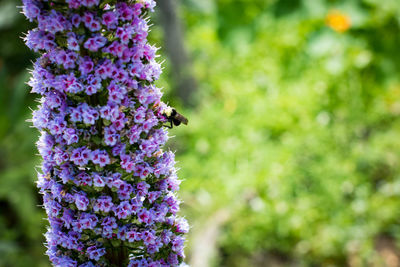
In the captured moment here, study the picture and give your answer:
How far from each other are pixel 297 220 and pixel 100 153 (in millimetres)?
3916

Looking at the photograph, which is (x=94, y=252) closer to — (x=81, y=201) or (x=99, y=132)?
(x=81, y=201)

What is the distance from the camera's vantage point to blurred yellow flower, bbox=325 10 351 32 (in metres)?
7.24

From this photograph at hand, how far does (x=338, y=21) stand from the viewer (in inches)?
287

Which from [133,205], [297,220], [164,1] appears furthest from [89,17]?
[164,1]

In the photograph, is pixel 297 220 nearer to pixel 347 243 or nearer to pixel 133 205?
pixel 347 243

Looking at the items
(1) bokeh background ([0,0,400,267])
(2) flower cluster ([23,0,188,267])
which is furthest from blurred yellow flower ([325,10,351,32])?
(2) flower cluster ([23,0,188,267])

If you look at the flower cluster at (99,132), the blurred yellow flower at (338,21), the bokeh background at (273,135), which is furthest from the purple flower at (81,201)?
the blurred yellow flower at (338,21)

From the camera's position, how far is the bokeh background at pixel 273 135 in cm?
549

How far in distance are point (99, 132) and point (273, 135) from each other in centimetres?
530

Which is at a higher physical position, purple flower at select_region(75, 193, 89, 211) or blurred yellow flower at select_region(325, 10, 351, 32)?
blurred yellow flower at select_region(325, 10, 351, 32)

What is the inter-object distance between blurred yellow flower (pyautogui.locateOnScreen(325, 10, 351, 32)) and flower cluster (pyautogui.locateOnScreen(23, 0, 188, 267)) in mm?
5738

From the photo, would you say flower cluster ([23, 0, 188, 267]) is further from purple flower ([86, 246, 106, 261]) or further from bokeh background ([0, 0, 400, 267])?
bokeh background ([0, 0, 400, 267])

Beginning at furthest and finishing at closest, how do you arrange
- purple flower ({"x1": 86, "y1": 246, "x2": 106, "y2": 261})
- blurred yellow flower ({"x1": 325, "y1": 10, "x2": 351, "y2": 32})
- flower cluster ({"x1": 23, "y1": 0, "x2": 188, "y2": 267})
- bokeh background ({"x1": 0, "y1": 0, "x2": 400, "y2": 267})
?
1. blurred yellow flower ({"x1": 325, "y1": 10, "x2": 351, "y2": 32})
2. bokeh background ({"x1": 0, "y1": 0, "x2": 400, "y2": 267})
3. purple flower ({"x1": 86, "y1": 246, "x2": 106, "y2": 261})
4. flower cluster ({"x1": 23, "y1": 0, "x2": 188, "y2": 267})

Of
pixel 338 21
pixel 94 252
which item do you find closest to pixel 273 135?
pixel 338 21
